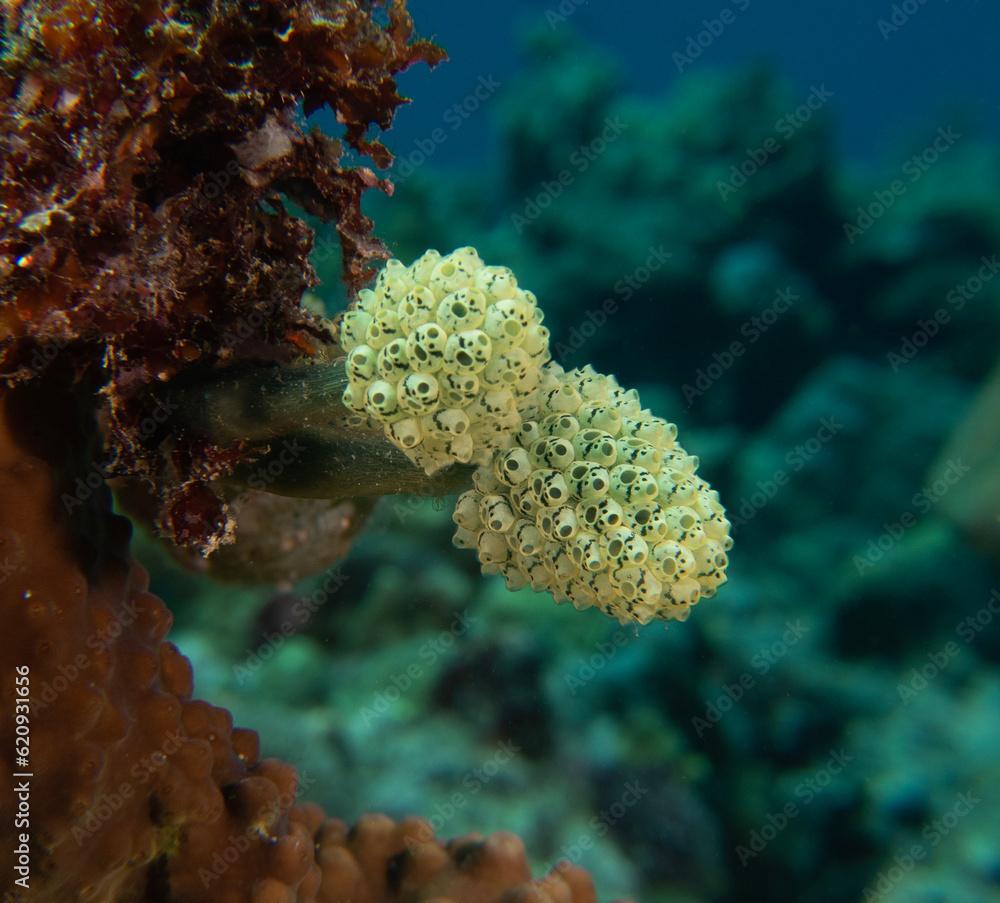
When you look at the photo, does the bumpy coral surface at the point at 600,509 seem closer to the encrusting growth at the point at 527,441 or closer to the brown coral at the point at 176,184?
the encrusting growth at the point at 527,441

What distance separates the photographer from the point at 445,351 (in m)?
2.08

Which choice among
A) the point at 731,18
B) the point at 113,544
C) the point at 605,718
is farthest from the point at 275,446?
the point at 731,18

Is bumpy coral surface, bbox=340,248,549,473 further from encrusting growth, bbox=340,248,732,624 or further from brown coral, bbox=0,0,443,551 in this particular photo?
brown coral, bbox=0,0,443,551

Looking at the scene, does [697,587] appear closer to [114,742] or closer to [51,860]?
[114,742]

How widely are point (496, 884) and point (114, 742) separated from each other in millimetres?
2324

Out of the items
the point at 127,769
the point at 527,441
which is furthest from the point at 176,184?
the point at 127,769

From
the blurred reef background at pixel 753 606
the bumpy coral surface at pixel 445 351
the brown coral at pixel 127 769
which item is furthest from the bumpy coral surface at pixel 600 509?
the blurred reef background at pixel 753 606

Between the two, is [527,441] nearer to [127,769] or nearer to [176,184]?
[176,184]

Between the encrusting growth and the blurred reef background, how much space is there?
289 cm

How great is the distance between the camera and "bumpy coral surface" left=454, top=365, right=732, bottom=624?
229cm

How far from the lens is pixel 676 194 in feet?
26.1

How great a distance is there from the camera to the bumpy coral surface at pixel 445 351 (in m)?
2.09

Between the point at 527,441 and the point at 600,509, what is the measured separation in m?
0.37

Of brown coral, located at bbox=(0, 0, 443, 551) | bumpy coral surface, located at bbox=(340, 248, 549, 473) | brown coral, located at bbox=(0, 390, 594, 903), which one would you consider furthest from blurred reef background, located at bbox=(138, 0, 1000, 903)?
bumpy coral surface, located at bbox=(340, 248, 549, 473)
